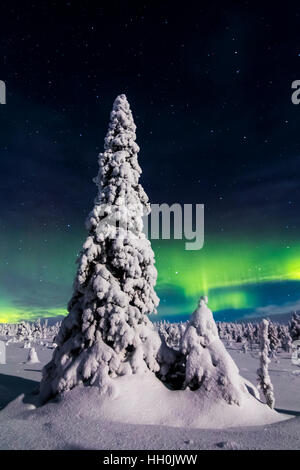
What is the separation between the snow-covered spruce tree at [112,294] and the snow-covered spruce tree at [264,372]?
36.8 ft

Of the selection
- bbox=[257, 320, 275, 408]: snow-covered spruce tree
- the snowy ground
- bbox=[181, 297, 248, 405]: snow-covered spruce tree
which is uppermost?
bbox=[181, 297, 248, 405]: snow-covered spruce tree

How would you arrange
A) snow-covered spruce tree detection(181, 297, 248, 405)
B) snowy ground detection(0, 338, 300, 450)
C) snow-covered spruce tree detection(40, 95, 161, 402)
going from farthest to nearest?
snow-covered spruce tree detection(40, 95, 161, 402)
snow-covered spruce tree detection(181, 297, 248, 405)
snowy ground detection(0, 338, 300, 450)

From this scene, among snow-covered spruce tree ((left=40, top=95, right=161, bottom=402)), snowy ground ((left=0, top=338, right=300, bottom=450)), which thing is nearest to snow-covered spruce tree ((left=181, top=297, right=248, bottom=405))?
snowy ground ((left=0, top=338, right=300, bottom=450))

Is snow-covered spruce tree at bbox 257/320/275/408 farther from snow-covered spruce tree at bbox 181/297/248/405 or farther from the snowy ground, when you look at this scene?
the snowy ground

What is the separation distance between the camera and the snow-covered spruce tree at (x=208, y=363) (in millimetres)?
8609

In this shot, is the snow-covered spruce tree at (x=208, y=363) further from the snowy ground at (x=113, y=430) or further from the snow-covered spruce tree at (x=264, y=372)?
the snow-covered spruce tree at (x=264, y=372)

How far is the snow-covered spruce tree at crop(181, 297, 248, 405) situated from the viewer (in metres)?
8.61

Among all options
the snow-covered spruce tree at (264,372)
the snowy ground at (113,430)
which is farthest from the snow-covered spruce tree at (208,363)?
the snow-covered spruce tree at (264,372)

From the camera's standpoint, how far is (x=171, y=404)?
8.35 meters

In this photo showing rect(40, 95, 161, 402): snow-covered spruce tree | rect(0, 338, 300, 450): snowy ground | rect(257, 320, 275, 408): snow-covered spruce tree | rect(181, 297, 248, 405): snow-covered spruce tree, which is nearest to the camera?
rect(0, 338, 300, 450): snowy ground

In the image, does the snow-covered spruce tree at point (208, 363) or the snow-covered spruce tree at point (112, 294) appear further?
the snow-covered spruce tree at point (112, 294)

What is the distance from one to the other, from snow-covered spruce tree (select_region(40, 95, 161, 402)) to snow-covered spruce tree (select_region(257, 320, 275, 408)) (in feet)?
36.8

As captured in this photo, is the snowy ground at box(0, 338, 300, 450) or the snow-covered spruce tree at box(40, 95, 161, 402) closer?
the snowy ground at box(0, 338, 300, 450)
